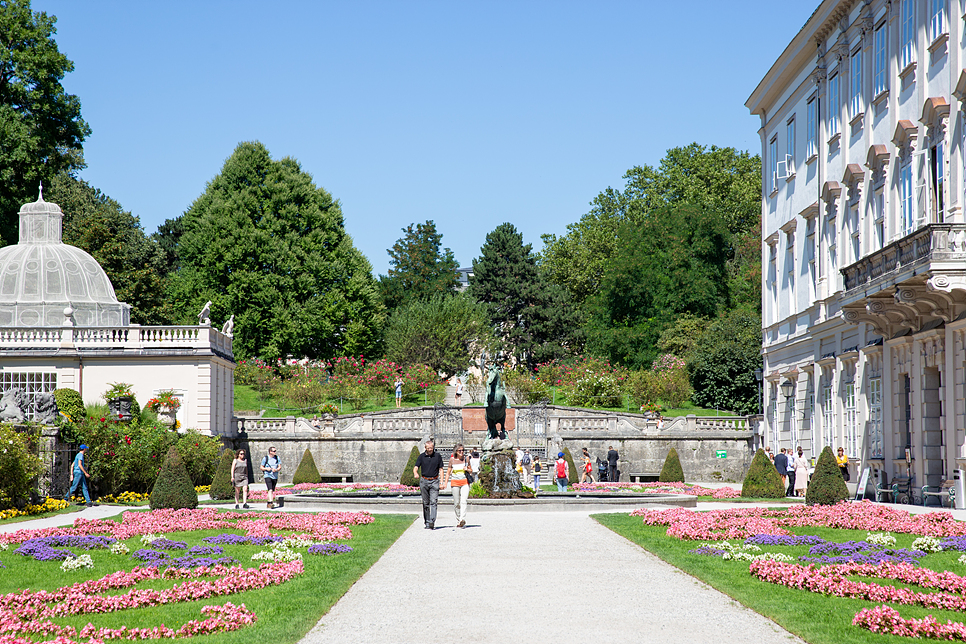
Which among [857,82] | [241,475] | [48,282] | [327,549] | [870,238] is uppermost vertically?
[857,82]

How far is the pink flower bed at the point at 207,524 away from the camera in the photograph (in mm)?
18547

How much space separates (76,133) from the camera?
167 feet

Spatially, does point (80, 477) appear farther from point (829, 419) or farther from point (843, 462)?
point (829, 419)

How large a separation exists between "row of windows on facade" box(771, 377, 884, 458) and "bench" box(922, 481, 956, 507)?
342 cm

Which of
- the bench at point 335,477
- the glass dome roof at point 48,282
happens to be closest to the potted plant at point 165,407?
the glass dome roof at point 48,282

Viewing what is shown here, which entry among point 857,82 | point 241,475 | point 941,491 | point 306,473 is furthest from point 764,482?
point 306,473

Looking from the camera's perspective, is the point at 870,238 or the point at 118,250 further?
the point at 118,250

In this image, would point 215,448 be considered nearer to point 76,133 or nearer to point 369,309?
point 76,133

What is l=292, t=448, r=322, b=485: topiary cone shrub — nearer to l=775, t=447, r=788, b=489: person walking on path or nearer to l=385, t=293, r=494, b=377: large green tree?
l=775, t=447, r=788, b=489: person walking on path

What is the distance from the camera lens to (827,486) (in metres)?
23.5

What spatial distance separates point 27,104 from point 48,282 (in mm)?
9383

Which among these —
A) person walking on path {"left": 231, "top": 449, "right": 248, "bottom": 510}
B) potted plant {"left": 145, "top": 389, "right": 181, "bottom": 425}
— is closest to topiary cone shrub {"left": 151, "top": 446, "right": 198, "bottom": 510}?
person walking on path {"left": 231, "top": 449, "right": 248, "bottom": 510}

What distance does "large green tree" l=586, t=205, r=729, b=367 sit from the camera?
68.8 metres

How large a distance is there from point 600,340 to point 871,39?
43433 millimetres
